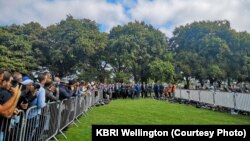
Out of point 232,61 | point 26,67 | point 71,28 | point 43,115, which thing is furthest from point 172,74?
point 43,115

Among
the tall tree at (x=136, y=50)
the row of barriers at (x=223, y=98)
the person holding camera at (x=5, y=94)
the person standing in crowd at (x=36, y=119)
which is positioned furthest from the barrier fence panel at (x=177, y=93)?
the person holding camera at (x=5, y=94)

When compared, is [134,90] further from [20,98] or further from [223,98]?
[20,98]

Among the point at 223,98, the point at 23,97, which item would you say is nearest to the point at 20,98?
the point at 23,97

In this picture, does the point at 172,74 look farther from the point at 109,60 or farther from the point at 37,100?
the point at 37,100

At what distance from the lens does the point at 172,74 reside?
53.0 m

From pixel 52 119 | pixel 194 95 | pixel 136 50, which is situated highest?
pixel 136 50

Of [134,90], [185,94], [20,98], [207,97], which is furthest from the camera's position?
[134,90]

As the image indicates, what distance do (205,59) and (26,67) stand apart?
27.0m

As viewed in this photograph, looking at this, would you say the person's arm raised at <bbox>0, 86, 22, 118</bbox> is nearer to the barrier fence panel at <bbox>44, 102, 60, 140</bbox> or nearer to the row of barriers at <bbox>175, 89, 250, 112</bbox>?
the barrier fence panel at <bbox>44, 102, 60, 140</bbox>

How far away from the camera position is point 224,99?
72.7 feet

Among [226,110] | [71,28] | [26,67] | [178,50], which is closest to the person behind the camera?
[226,110]

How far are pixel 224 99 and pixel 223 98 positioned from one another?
0.18 metres

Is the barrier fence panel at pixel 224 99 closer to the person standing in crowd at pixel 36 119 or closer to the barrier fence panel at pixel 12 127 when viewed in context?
the person standing in crowd at pixel 36 119

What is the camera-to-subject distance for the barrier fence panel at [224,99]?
69.4 ft
